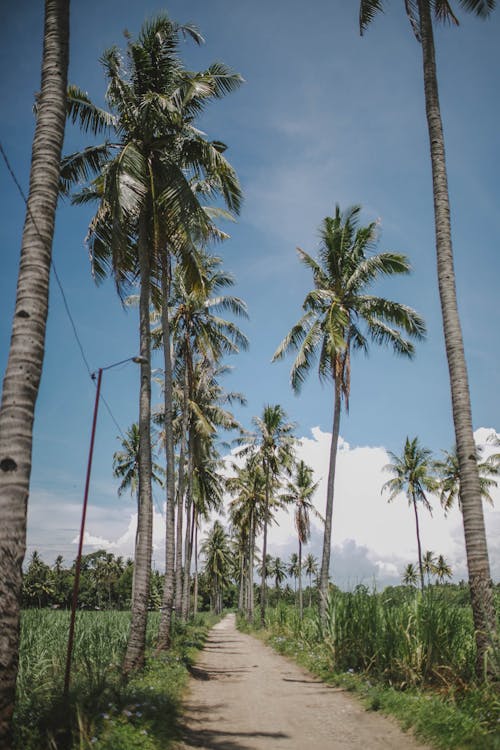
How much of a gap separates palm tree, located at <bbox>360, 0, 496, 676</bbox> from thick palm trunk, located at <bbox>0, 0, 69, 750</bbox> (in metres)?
5.28

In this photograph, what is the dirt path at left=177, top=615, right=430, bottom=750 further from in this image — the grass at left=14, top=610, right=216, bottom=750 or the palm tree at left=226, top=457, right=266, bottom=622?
the palm tree at left=226, top=457, right=266, bottom=622

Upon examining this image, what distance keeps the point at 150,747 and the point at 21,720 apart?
50.3 inches

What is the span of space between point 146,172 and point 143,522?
24.5ft

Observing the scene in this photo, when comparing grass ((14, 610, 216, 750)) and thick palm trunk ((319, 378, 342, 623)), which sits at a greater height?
thick palm trunk ((319, 378, 342, 623))

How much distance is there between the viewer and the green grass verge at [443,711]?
16.2 ft

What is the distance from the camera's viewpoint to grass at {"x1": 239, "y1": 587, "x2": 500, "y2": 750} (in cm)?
541

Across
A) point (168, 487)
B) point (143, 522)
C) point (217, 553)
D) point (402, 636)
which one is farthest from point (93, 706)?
point (217, 553)

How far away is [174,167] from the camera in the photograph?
36.3ft

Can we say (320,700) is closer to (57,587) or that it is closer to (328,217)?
(328,217)

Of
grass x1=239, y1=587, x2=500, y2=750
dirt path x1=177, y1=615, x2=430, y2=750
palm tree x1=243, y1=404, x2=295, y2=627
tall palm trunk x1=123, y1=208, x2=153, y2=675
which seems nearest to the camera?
grass x1=239, y1=587, x2=500, y2=750

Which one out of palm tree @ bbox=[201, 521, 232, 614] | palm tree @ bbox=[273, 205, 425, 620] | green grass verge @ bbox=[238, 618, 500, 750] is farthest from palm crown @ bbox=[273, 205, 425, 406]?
palm tree @ bbox=[201, 521, 232, 614]

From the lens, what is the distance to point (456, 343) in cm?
770

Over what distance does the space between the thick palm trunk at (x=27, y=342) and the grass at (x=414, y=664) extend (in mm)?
4380

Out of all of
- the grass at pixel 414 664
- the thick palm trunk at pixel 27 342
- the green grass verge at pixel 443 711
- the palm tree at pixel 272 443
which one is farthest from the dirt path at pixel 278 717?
the palm tree at pixel 272 443
